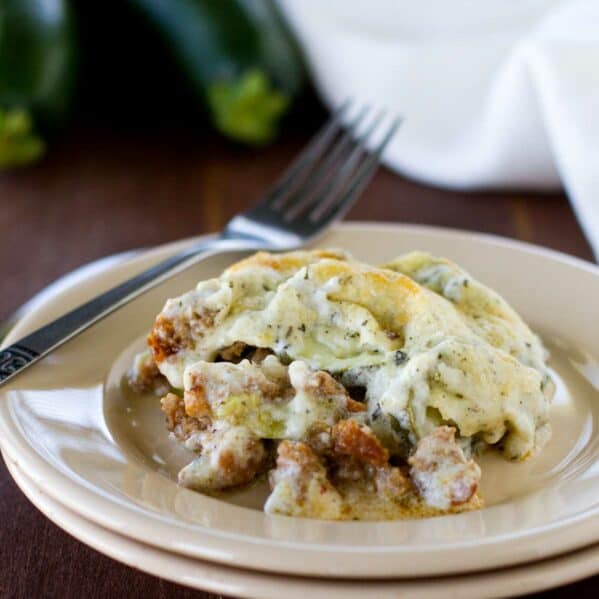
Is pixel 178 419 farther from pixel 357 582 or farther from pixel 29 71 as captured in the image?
pixel 29 71

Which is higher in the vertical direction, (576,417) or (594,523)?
(594,523)

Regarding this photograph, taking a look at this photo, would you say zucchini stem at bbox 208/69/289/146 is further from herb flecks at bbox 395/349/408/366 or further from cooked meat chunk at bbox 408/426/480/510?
cooked meat chunk at bbox 408/426/480/510

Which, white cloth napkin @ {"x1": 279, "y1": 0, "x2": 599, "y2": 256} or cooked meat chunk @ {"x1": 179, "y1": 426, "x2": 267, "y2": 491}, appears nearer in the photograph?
cooked meat chunk @ {"x1": 179, "y1": 426, "x2": 267, "y2": 491}

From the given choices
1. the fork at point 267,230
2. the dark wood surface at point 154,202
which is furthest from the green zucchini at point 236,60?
the fork at point 267,230

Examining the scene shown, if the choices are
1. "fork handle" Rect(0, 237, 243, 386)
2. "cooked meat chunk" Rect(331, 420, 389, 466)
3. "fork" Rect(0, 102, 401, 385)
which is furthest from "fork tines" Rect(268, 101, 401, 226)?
"cooked meat chunk" Rect(331, 420, 389, 466)

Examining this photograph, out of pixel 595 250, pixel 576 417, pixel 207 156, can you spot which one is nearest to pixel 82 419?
pixel 576 417

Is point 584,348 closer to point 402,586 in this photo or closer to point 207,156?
point 402,586
